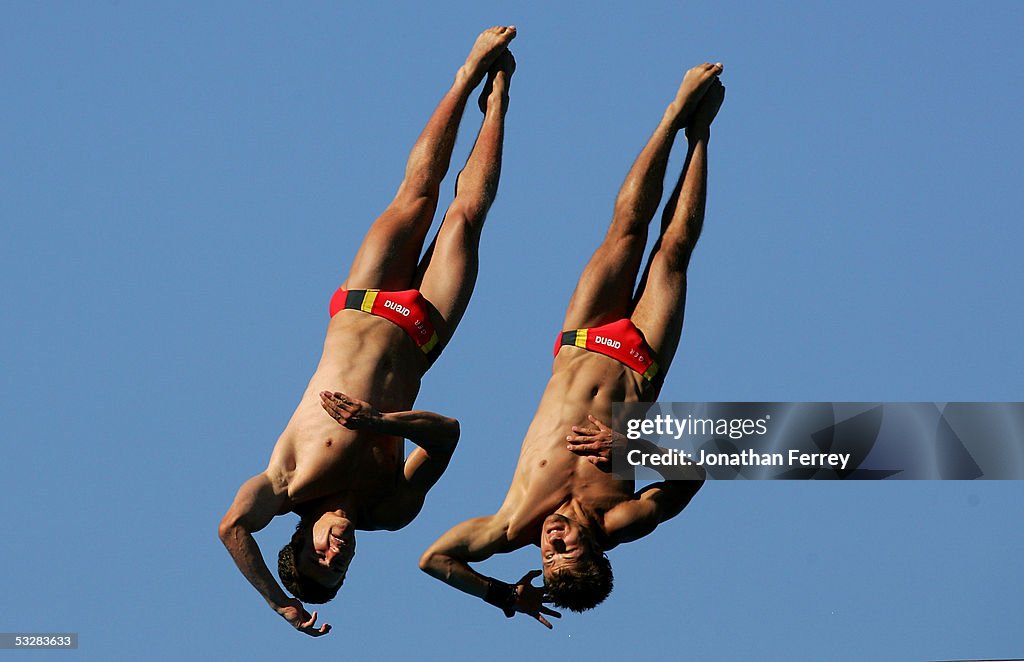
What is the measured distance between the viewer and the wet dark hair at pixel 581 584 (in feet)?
66.0

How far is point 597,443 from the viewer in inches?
801

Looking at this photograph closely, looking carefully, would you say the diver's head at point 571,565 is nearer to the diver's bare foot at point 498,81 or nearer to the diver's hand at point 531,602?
the diver's hand at point 531,602

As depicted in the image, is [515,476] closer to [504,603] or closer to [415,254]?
[504,603]

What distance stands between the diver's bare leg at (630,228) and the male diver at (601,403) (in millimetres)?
10

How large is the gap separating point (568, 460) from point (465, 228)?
105 inches

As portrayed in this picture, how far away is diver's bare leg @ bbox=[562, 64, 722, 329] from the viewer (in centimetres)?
2150

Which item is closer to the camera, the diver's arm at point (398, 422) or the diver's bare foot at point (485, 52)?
the diver's arm at point (398, 422)

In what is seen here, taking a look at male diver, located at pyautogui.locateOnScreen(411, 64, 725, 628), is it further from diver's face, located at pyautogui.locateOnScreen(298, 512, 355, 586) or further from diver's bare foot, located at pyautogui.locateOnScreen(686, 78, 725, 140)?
diver's face, located at pyautogui.locateOnScreen(298, 512, 355, 586)

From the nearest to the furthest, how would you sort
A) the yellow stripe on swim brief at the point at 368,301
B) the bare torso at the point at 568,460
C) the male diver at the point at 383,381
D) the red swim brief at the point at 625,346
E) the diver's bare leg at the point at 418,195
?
the male diver at the point at 383,381 < the bare torso at the point at 568,460 < the red swim brief at the point at 625,346 < the yellow stripe on swim brief at the point at 368,301 < the diver's bare leg at the point at 418,195

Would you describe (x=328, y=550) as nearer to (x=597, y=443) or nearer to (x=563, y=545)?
(x=563, y=545)

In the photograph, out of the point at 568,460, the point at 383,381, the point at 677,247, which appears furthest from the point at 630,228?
the point at 383,381

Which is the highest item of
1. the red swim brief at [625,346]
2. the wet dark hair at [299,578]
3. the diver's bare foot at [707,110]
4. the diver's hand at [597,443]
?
the diver's bare foot at [707,110]

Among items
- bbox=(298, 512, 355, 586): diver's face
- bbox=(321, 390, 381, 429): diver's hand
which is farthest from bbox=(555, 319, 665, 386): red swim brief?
bbox=(298, 512, 355, 586): diver's face

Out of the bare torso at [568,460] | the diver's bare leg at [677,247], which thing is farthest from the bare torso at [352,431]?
the diver's bare leg at [677,247]
